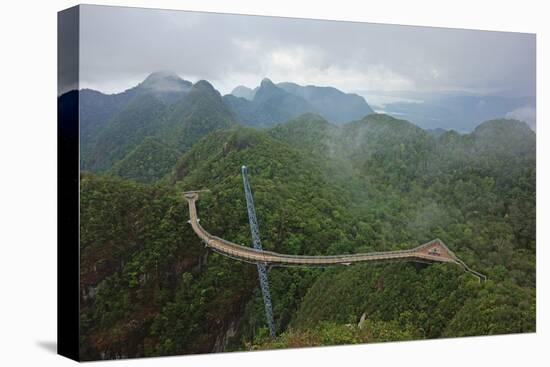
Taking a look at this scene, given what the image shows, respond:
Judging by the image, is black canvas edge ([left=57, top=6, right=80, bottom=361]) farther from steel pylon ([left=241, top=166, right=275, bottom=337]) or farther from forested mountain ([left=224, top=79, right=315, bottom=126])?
steel pylon ([left=241, top=166, right=275, bottom=337])

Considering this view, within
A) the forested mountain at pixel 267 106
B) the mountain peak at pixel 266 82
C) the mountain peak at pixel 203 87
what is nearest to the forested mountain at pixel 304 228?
the mountain peak at pixel 203 87

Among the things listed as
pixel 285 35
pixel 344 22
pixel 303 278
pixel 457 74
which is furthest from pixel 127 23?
pixel 457 74

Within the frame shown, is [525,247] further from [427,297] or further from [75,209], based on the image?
[75,209]

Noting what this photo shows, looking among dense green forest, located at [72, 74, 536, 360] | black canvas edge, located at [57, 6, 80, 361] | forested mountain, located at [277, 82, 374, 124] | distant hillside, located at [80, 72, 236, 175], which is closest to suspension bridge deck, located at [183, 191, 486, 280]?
dense green forest, located at [72, 74, 536, 360]

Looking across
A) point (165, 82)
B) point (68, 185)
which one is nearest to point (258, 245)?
point (165, 82)

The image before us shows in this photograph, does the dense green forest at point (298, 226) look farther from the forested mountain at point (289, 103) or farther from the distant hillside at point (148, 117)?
the forested mountain at point (289, 103)

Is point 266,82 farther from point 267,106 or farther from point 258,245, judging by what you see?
point 258,245
